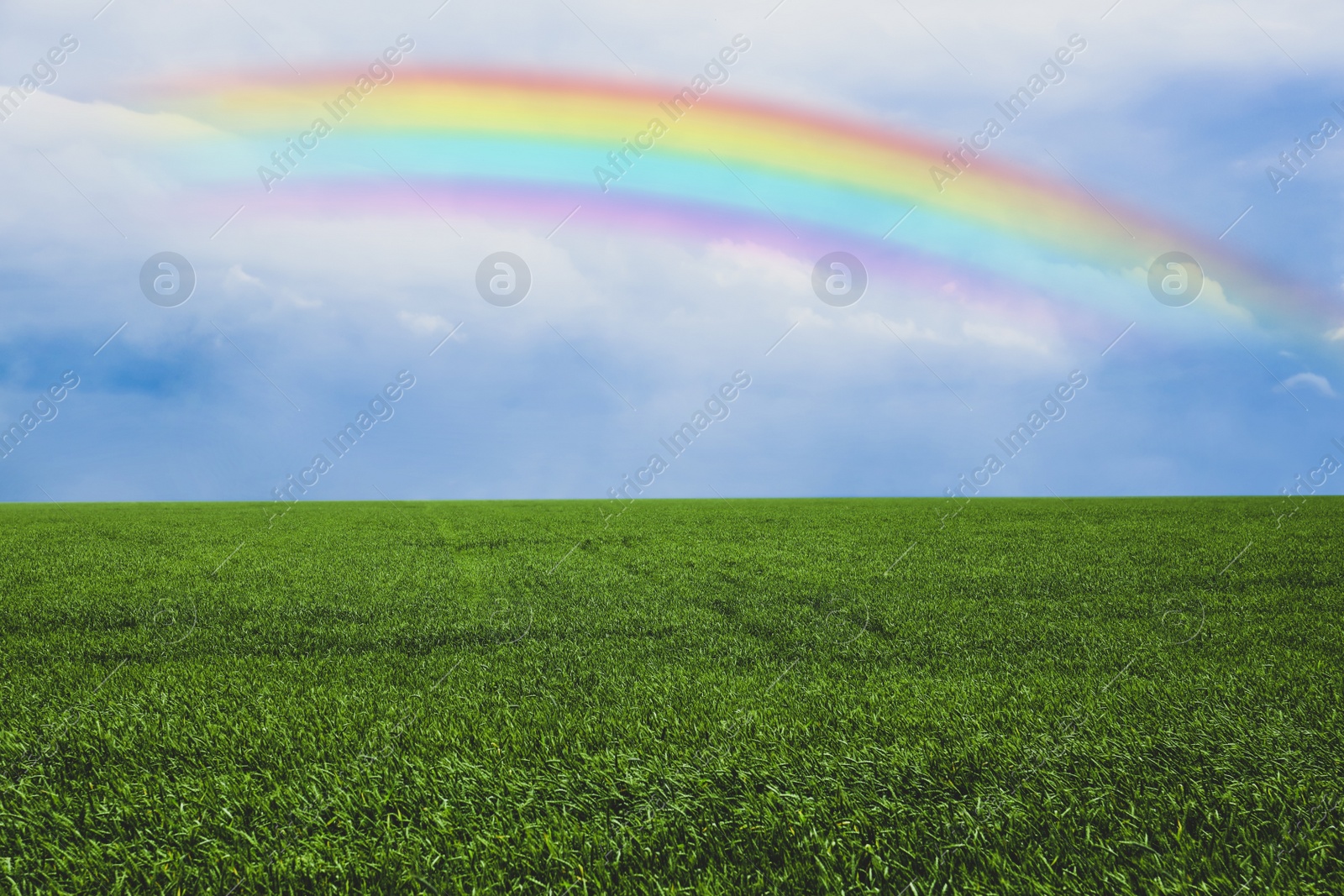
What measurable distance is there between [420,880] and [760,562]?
13284 mm

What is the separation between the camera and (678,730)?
612cm

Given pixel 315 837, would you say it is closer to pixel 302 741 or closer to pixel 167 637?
pixel 302 741

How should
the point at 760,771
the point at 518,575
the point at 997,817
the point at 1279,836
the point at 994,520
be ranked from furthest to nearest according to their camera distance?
the point at 994,520 < the point at 518,575 < the point at 760,771 < the point at 997,817 < the point at 1279,836

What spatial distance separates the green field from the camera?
13.1ft

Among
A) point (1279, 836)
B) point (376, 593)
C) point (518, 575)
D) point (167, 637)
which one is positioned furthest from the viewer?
point (518, 575)

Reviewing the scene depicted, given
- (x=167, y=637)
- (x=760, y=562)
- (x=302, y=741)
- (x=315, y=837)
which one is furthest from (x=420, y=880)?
(x=760, y=562)

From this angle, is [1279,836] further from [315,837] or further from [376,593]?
[376,593]

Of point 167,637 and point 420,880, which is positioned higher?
point 167,637

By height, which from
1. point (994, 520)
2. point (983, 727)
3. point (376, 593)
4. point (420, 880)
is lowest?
point (420, 880)

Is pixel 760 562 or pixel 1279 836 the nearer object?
pixel 1279 836

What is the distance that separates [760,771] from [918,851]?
117 cm

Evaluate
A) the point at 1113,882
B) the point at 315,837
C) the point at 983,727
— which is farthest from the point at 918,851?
the point at 315,837

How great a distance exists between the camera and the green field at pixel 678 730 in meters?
4.00

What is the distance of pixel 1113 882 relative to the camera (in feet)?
12.1
